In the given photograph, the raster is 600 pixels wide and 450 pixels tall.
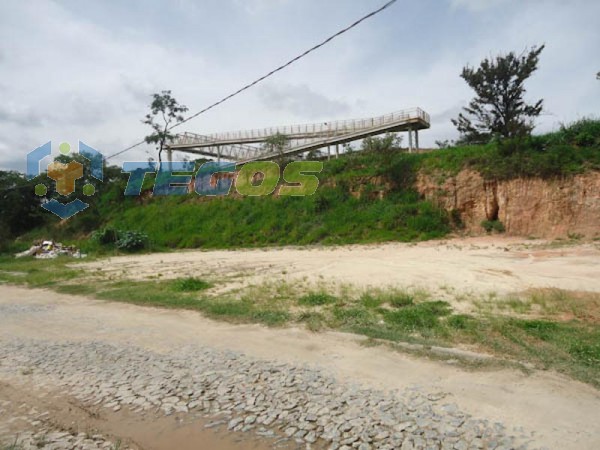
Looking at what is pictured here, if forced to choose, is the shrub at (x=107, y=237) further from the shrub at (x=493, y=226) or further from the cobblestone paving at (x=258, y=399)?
the shrub at (x=493, y=226)

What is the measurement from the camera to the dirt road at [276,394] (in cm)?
295

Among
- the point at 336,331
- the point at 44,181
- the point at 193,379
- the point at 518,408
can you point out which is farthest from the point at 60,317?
the point at 44,181

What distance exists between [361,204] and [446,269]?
509 inches

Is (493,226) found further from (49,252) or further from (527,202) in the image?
(49,252)

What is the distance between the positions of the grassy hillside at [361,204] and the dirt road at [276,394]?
1517cm

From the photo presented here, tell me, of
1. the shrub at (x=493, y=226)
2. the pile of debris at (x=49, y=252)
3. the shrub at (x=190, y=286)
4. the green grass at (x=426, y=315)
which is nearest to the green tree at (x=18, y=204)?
the pile of debris at (x=49, y=252)

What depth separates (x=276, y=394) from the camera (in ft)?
12.0

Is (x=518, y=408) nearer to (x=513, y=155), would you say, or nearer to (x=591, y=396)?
(x=591, y=396)

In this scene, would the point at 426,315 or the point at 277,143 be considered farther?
the point at 277,143

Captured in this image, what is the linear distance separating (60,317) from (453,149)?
67.7 feet

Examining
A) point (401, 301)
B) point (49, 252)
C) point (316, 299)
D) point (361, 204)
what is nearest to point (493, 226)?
point (361, 204)

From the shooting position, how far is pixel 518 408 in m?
3.18

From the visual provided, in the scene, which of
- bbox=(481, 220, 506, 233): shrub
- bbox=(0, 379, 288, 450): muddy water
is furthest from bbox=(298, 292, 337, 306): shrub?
bbox=(481, 220, 506, 233): shrub

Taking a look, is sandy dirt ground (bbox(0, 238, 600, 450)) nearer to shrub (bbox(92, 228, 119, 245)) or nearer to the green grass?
the green grass
